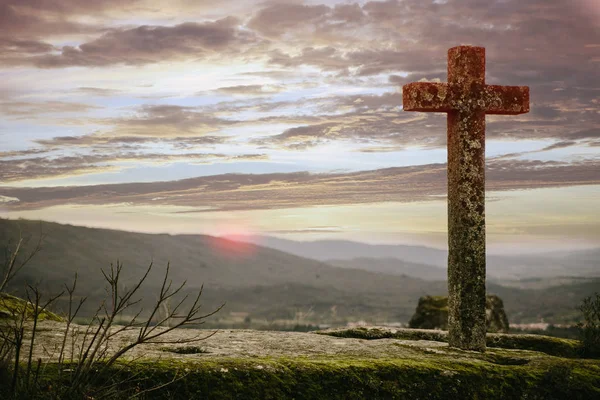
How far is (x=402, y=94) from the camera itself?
857cm

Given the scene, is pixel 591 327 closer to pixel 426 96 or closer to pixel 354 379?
pixel 426 96

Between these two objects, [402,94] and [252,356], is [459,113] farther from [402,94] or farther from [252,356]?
[252,356]

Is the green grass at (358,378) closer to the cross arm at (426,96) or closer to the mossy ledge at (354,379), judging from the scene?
the mossy ledge at (354,379)

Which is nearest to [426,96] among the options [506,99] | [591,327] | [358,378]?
[506,99]

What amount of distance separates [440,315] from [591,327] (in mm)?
7799

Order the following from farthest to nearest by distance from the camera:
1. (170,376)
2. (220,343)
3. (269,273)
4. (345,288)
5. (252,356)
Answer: (269,273) → (345,288) → (220,343) → (252,356) → (170,376)

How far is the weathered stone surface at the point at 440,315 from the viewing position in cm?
1723

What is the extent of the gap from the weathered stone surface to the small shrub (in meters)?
7.27

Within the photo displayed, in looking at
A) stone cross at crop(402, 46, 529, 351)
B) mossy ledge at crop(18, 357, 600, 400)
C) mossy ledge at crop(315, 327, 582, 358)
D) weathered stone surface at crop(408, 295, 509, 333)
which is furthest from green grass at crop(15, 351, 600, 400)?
weathered stone surface at crop(408, 295, 509, 333)

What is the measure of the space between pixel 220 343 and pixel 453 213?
3496 millimetres

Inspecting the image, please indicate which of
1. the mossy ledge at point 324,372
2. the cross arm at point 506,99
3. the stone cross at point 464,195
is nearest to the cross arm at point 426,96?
the stone cross at point 464,195

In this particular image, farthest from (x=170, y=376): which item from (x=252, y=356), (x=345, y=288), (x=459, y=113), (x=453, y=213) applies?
(x=345, y=288)

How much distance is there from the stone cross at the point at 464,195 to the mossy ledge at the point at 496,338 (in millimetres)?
1851

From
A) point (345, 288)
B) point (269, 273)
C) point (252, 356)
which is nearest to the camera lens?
point (252, 356)
